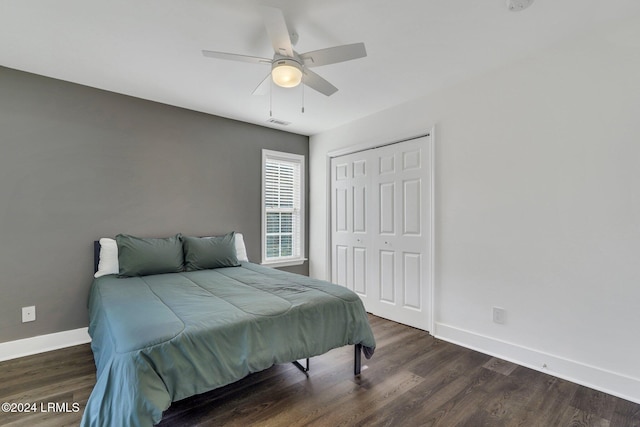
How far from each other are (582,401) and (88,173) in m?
4.45

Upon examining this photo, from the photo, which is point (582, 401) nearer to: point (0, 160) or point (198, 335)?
point (198, 335)

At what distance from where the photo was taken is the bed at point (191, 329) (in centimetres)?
135

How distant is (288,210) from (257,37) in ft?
8.64

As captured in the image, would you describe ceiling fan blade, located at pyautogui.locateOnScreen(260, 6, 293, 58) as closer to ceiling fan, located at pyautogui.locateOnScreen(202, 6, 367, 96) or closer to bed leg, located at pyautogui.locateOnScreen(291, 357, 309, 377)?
ceiling fan, located at pyautogui.locateOnScreen(202, 6, 367, 96)

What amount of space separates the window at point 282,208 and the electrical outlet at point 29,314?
7.62 feet

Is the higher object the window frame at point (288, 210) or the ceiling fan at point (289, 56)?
the ceiling fan at point (289, 56)

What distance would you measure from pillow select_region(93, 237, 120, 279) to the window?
1.74 metres

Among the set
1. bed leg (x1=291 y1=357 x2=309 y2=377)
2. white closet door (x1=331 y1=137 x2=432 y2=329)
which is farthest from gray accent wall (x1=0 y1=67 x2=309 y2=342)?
bed leg (x1=291 y1=357 x2=309 y2=377)

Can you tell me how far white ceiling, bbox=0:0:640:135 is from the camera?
188 centimetres

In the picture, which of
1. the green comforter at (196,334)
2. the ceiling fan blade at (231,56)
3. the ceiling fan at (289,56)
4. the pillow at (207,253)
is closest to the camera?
the green comforter at (196,334)

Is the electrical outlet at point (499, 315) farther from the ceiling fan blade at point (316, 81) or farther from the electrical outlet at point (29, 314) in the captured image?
the electrical outlet at point (29, 314)

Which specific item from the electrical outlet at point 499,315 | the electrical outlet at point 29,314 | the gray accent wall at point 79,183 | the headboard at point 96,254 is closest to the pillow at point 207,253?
the gray accent wall at point 79,183

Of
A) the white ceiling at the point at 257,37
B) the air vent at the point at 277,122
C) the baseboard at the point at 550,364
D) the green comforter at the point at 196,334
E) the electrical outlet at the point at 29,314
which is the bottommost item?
the baseboard at the point at 550,364

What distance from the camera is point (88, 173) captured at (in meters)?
2.97
